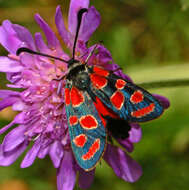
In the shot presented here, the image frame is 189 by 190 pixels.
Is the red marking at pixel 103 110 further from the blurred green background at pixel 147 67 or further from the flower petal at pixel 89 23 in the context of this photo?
the blurred green background at pixel 147 67

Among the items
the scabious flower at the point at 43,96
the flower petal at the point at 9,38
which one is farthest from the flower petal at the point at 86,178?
the flower petal at the point at 9,38

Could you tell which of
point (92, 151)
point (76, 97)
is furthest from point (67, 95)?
point (92, 151)

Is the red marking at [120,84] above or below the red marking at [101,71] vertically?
below

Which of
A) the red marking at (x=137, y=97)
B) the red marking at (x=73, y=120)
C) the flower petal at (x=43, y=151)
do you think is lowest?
the flower petal at (x=43, y=151)

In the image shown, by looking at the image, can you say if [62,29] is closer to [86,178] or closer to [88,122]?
[88,122]

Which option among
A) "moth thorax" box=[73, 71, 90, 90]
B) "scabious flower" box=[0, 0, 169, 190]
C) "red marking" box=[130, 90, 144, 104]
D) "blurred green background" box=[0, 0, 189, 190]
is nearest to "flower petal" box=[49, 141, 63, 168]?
"scabious flower" box=[0, 0, 169, 190]

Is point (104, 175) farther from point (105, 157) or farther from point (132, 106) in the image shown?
point (132, 106)
